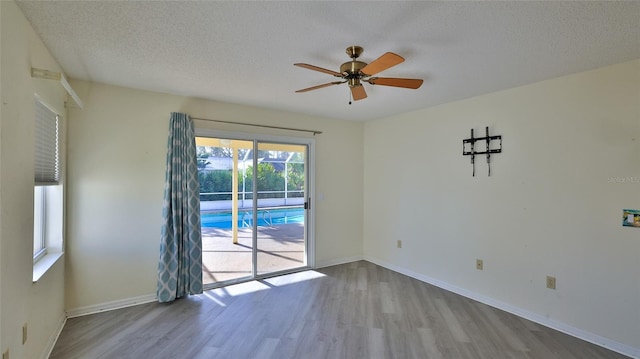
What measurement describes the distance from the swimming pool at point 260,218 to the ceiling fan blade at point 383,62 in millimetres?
2638

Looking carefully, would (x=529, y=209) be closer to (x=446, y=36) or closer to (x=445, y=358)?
(x=445, y=358)

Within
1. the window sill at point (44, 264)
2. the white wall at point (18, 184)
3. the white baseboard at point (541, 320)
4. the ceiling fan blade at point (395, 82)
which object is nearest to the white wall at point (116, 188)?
the window sill at point (44, 264)

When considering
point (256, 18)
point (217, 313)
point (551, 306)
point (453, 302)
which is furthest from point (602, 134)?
point (217, 313)

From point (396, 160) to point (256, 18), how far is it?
314 cm

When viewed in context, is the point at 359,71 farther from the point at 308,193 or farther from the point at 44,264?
the point at 44,264

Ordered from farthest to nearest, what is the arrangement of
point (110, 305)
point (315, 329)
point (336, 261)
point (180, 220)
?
point (336, 261) < point (180, 220) < point (110, 305) < point (315, 329)

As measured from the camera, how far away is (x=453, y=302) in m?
3.28

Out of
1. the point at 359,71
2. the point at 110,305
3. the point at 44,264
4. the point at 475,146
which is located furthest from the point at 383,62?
the point at 110,305

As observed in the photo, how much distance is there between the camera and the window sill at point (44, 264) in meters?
2.09

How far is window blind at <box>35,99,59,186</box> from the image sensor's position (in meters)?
2.18

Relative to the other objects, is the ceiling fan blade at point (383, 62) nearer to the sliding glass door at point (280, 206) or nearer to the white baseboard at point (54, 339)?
the sliding glass door at point (280, 206)

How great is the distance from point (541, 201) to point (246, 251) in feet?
12.1

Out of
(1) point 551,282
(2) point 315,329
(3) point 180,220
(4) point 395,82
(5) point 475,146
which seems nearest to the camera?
(4) point 395,82

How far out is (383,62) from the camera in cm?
182
